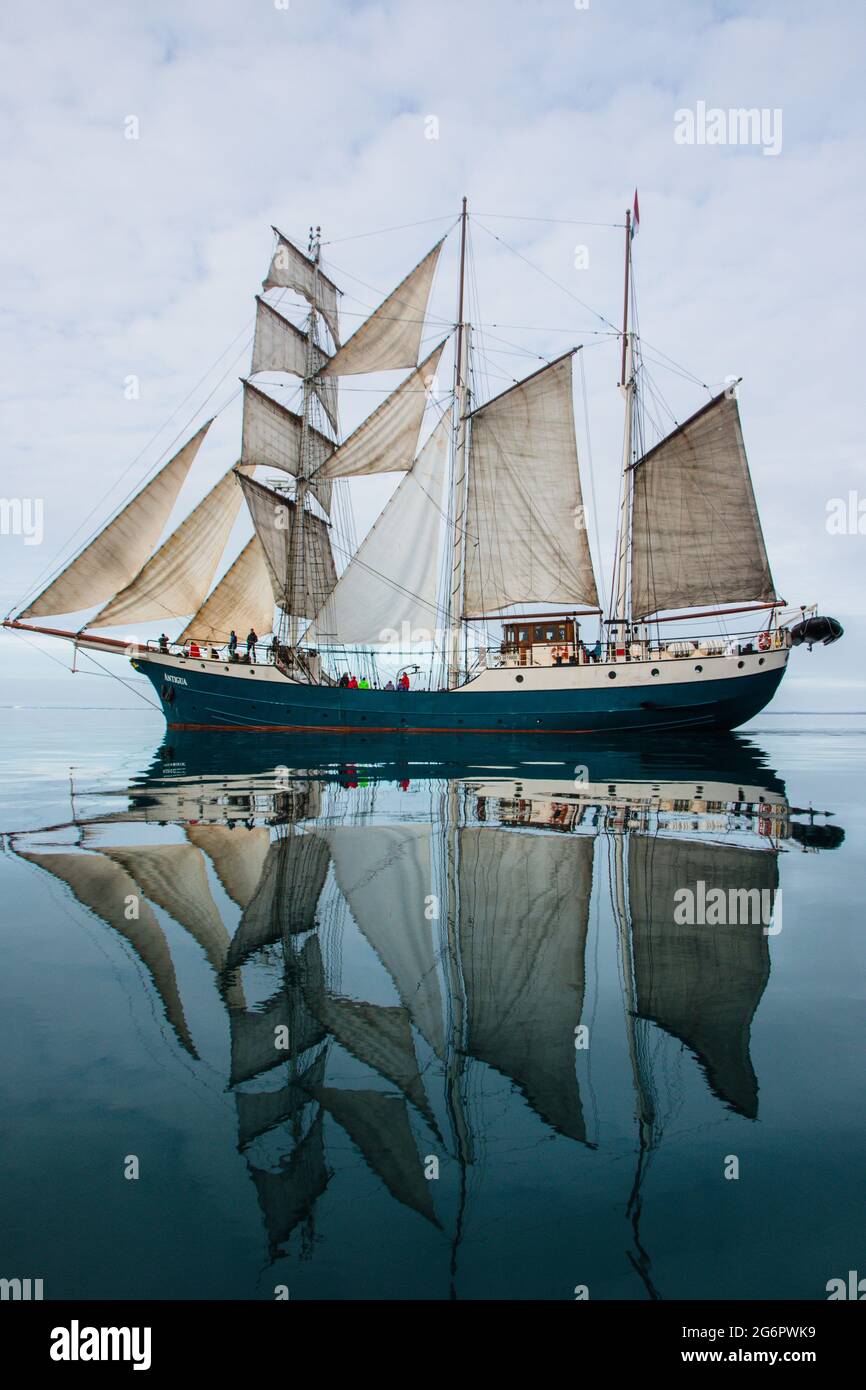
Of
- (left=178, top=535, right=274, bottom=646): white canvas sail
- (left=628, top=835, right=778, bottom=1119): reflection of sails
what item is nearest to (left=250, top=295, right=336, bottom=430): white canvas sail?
(left=178, top=535, right=274, bottom=646): white canvas sail

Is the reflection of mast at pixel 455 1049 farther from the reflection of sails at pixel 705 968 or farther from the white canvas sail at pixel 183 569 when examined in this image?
the white canvas sail at pixel 183 569

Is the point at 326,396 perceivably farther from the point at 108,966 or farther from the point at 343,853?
the point at 108,966

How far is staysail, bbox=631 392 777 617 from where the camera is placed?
142ft

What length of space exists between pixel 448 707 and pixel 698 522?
18551 millimetres

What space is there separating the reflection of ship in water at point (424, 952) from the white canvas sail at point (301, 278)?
169 ft


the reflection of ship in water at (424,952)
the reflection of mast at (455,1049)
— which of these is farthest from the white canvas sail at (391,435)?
the reflection of mast at (455,1049)

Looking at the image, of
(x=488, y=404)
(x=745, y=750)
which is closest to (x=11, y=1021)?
(x=745, y=750)

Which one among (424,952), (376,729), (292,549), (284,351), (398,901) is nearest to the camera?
(424,952)

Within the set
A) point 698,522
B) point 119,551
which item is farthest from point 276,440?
point 698,522

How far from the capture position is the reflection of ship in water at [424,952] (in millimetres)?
4715

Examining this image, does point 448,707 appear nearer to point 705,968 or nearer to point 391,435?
point 391,435

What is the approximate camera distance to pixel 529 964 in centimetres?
744

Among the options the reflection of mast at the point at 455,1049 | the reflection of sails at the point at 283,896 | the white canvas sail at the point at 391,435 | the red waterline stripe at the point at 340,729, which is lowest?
the reflection of mast at the point at 455,1049

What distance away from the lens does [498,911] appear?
9297 millimetres
